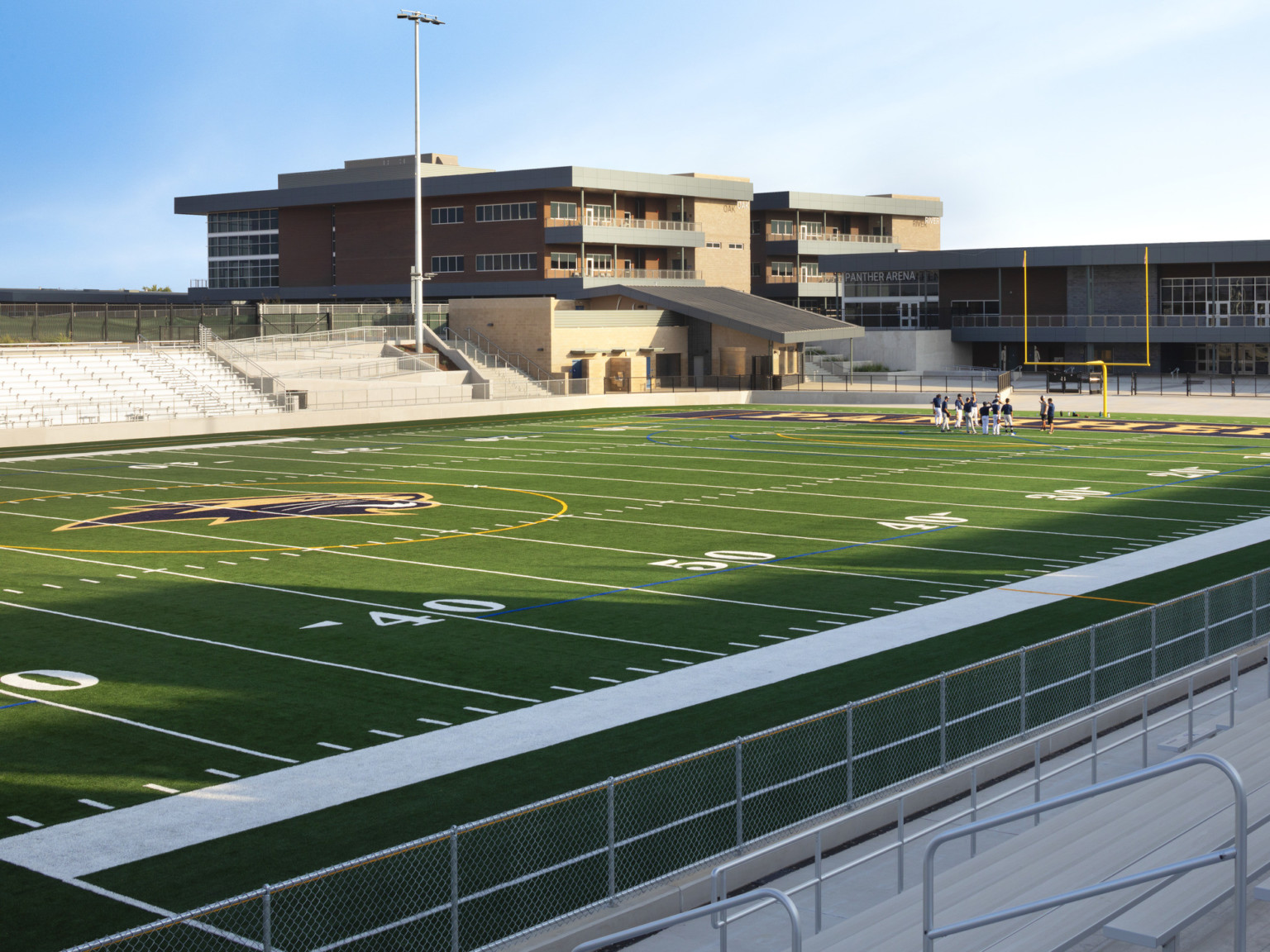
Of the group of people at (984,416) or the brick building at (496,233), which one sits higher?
the brick building at (496,233)

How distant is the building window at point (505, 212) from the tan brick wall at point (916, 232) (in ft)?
145

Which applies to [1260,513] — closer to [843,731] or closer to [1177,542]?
[1177,542]

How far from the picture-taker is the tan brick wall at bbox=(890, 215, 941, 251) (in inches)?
5020

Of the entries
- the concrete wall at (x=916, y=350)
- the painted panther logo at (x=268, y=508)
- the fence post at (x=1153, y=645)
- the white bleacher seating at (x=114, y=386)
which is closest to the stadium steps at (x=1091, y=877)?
the fence post at (x=1153, y=645)

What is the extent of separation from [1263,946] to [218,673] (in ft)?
43.3

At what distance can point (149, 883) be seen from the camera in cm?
1142

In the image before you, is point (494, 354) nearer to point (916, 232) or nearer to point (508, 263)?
point (508, 263)

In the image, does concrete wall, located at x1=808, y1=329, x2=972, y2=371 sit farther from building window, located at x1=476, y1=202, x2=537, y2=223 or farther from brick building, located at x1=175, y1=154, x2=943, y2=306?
building window, located at x1=476, y1=202, x2=537, y2=223

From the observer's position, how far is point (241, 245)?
113250 mm

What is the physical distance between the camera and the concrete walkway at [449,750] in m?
12.4

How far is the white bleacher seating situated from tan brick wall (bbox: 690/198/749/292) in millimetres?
44631

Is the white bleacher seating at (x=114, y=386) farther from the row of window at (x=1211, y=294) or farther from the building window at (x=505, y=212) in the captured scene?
the row of window at (x=1211, y=294)

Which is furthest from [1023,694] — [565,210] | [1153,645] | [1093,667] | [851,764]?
[565,210]

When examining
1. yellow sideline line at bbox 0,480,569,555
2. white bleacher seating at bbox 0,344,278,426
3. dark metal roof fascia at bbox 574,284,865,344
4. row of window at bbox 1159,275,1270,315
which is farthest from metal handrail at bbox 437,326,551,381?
row of window at bbox 1159,275,1270,315
